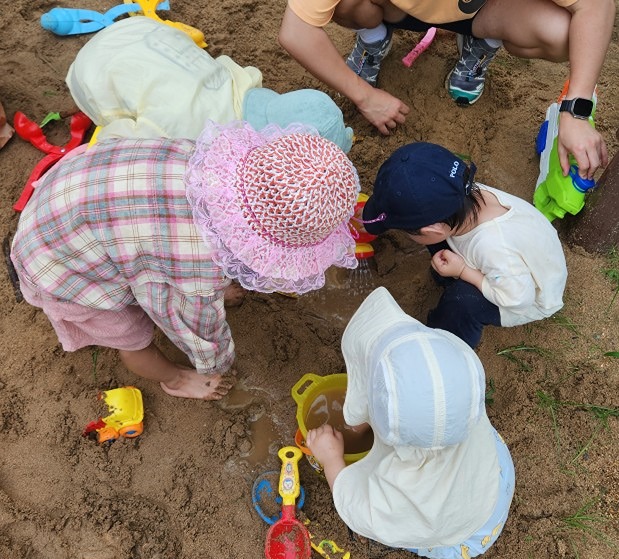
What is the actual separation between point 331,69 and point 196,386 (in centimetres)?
110

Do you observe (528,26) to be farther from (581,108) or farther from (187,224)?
(187,224)

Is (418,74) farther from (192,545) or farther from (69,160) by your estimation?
(192,545)

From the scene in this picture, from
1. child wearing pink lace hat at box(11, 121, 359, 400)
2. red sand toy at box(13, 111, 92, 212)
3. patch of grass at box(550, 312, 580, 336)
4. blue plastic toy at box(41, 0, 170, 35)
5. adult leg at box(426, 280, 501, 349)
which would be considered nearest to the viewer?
child wearing pink lace hat at box(11, 121, 359, 400)

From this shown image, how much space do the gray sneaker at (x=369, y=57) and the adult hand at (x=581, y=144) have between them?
0.73 m

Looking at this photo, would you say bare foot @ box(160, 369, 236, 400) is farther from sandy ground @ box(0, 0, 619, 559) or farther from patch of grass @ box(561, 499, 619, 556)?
patch of grass @ box(561, 499, 619, 556)

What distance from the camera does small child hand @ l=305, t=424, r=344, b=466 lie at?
1.47m

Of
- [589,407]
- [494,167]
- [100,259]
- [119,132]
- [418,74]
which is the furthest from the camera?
[418,74]

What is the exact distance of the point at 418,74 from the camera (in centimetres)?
231

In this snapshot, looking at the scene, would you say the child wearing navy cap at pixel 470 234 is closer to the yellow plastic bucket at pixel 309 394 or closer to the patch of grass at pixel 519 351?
the patch of grass at pixel 519 351

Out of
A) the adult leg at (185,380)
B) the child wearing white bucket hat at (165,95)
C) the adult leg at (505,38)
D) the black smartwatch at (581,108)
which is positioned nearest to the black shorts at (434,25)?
the adult leg at (505,38)

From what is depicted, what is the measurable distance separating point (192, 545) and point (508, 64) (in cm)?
214

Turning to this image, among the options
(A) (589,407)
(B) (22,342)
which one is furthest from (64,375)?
(A) (589,407)

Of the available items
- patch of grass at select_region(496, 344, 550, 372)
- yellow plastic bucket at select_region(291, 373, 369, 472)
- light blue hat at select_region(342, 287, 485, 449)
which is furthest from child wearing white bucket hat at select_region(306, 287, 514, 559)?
patch of grass at select_region(496, 344, 550, 372)

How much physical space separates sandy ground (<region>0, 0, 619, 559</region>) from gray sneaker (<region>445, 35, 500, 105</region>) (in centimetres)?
22
